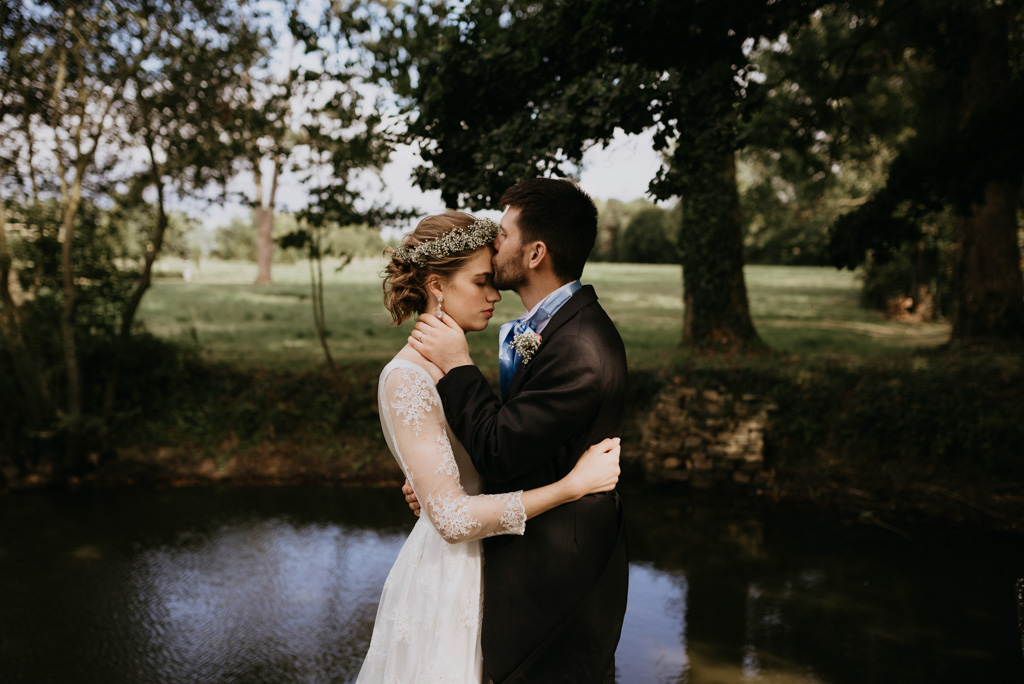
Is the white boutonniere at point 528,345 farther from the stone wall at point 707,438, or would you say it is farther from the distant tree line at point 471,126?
the stone wall at point 707,438

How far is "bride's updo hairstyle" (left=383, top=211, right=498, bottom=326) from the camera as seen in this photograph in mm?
2221

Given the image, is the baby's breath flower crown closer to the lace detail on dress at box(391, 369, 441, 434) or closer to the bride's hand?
the lace detail on dress at box(391, 369, 441, 434)

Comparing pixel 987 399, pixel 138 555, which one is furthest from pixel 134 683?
pixel 987 399

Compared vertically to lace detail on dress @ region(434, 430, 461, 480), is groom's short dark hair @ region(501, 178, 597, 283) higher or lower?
higher

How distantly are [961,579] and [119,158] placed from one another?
31.0 ft

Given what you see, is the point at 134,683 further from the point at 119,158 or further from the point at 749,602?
the point at 119,158

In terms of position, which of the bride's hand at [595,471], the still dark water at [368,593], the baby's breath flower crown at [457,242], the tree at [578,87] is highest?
the tree at [578,87]

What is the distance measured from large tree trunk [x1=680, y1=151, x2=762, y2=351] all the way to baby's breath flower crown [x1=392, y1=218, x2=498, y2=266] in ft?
30.0

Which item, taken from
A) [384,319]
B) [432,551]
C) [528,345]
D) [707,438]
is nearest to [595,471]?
[528,345]

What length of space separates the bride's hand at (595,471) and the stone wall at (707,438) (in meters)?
6.21

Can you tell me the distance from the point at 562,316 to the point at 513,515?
61 cm

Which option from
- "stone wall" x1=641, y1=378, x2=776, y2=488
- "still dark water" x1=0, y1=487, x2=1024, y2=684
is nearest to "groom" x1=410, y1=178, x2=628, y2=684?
"still dark water" x1=0, y1=487, x2=1024, y2=684

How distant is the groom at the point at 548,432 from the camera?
191 centimetres

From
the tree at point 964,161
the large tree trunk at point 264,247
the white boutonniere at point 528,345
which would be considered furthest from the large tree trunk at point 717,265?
the large tree trunk at point 264,247
